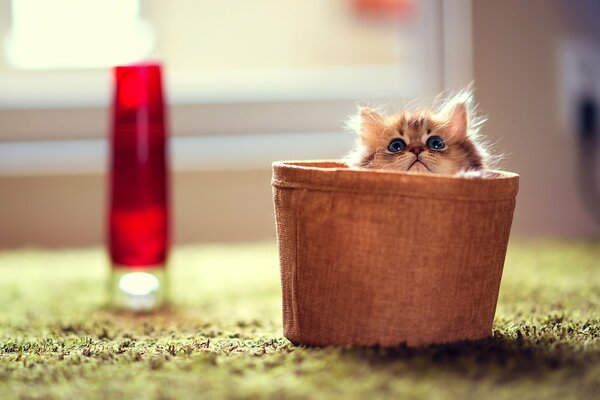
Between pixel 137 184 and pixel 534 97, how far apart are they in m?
1.14

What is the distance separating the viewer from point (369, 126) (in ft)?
3.23

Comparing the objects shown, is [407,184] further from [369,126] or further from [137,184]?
[137,184]

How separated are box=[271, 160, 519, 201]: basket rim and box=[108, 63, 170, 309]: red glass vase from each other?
486mm

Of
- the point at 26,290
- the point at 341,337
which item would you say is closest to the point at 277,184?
the point at 341,337

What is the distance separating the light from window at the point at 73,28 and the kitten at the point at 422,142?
1220mm

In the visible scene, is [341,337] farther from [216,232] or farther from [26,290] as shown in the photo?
[216,232]

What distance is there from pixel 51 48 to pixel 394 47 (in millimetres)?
970

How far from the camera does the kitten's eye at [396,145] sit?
95 centimetres

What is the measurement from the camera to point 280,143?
210 centimetres

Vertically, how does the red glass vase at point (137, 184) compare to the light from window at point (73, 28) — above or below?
below

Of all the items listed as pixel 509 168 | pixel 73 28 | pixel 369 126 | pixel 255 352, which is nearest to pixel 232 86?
pixel 73 28

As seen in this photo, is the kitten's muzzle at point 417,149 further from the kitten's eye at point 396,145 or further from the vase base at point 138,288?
the vase base at point 138,288

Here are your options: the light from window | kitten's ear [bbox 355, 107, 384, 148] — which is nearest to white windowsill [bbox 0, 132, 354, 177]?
the light from window

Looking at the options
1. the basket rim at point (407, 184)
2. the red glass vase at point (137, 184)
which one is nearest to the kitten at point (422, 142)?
the basket rim at point (407, 184)
